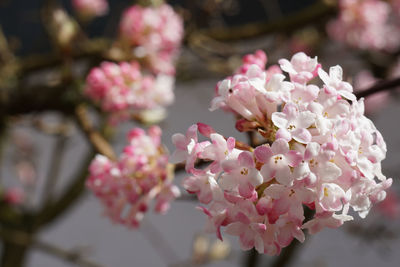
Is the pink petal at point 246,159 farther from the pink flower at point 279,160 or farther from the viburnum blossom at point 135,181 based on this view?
the viburnum blossom at point 135,181

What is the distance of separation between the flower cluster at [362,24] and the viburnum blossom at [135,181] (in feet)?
3.56

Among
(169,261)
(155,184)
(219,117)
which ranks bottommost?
(169,261)

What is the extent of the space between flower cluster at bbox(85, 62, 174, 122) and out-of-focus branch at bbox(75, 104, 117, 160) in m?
0.06

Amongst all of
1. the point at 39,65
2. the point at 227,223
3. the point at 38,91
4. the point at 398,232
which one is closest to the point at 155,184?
the point at 227,223

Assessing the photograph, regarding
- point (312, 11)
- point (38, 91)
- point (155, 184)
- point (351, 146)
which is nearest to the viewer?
point (351, 146)

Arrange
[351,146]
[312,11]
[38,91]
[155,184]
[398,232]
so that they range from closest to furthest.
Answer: [351,146] < [155,184] < [38,91] < [312,11] < [398,232]

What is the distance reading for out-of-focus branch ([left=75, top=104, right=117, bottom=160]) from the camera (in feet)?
2.93

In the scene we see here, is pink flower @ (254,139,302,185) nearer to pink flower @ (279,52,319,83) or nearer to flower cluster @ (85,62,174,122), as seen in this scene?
pink flower @ (279,52,319,83)

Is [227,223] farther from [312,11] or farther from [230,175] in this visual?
[312,11]

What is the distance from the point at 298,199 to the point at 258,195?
0.05m

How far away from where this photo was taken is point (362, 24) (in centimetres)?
162

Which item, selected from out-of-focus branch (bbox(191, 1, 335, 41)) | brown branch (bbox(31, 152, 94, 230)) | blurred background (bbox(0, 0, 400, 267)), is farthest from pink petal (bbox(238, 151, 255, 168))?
brown branch (bbox(31, 152, 94, 230))

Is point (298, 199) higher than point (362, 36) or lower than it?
higher

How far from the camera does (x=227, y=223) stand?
0.48 meters
